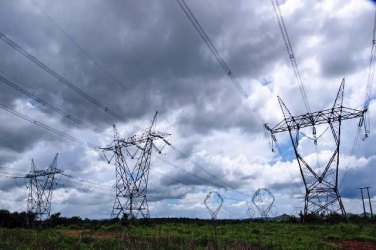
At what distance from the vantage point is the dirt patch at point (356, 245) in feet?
96.9

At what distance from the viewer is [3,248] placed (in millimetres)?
21281

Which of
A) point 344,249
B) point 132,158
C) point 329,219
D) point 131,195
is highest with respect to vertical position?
point 132,158

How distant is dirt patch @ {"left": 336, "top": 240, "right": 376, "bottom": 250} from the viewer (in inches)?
1163

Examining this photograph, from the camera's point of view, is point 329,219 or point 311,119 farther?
point 329,219

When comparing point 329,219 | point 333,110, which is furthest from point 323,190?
point 333,110

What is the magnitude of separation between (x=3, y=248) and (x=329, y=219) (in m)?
38.4

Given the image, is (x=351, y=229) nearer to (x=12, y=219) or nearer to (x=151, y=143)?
(x=151, y=143)

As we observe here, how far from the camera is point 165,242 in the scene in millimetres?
24172

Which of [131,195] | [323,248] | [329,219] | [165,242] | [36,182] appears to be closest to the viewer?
[165,242]

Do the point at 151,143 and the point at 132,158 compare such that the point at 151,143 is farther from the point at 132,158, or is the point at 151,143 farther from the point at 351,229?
the point at 351,229

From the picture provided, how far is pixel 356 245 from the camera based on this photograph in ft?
102

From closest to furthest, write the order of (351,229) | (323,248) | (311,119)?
Answer: (323,248)
(351,229)
(311,119)

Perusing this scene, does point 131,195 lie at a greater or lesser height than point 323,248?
greater

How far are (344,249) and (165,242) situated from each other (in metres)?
12.2
